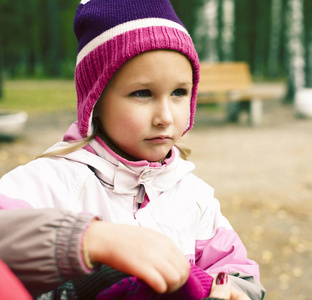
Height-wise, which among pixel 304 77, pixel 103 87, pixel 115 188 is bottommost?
pixel 304 77

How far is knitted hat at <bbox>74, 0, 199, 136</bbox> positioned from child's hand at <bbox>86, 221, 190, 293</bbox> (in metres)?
0.76

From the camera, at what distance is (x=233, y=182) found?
21.5 ft

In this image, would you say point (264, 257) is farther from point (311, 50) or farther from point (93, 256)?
point (311, 50)

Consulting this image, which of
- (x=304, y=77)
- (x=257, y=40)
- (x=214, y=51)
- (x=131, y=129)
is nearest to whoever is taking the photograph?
(x=131, y=129)

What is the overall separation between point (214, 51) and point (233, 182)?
8511 mm

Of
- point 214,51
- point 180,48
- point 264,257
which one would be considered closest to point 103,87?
point 180,48

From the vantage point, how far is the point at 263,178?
22.3ft

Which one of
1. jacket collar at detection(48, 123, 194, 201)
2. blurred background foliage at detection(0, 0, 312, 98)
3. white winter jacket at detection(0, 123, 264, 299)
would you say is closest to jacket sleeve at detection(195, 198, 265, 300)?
white winter jacket at detection(0, 123, 264, 299)

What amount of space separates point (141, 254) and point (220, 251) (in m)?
0.81

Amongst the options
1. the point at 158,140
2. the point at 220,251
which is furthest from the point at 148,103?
the point at 220,251

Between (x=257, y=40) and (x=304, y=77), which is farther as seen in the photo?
(x=257, y=40)

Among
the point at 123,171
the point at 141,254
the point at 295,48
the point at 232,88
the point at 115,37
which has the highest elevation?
the point at 115,37

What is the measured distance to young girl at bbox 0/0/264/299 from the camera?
1549 millimetres

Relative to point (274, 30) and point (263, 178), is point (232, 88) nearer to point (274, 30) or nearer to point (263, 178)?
point (263, 178)
